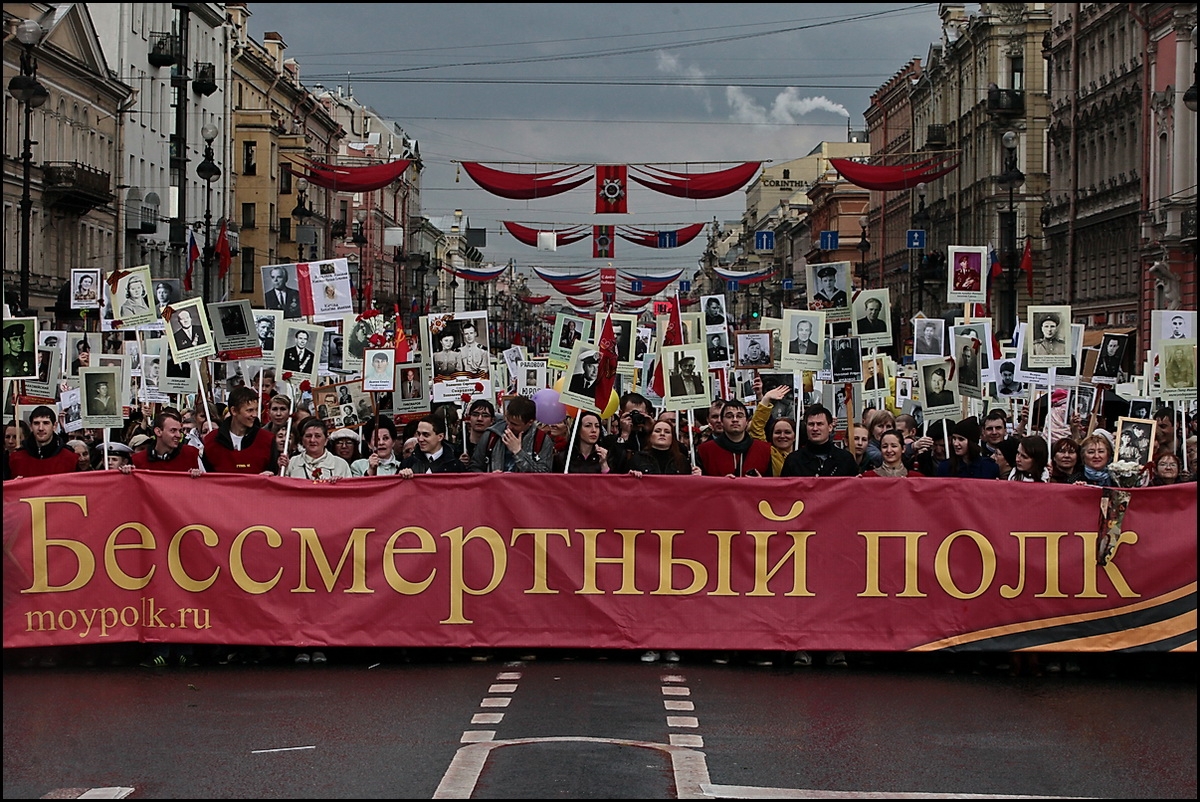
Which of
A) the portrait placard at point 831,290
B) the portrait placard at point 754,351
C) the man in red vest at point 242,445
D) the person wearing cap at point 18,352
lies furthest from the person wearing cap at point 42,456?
the portrait placard at point 754,351

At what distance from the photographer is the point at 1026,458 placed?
496 inches

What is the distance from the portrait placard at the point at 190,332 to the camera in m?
16.1

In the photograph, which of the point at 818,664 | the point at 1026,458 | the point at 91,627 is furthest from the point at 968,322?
the point at 91,627

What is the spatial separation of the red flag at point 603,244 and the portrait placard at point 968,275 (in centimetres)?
1893

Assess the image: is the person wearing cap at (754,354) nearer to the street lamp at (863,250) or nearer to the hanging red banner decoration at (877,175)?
the hanging red banner decoration at (877,175)

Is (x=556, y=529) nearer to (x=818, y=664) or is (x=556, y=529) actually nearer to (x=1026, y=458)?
(x=818, y=664)

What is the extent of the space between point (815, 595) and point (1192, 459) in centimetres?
516

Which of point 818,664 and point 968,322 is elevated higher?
point 968,322

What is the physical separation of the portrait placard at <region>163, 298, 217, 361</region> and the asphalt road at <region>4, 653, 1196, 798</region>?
5145mm

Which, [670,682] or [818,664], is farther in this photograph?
[818,664]

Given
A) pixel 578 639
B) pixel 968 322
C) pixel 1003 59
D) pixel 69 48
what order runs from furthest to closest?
pixel 1003 59 → pixel 69 48 → pixel 968 322 → pixel 578 639

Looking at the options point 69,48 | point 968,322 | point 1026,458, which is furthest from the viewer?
point 69,48

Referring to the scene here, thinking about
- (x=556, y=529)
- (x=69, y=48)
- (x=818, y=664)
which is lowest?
(x=818, y=664)

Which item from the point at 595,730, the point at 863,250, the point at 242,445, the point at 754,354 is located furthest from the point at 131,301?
the point at 863,250
